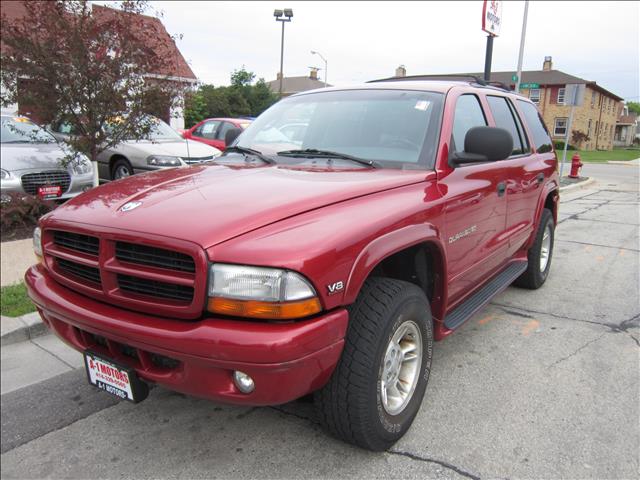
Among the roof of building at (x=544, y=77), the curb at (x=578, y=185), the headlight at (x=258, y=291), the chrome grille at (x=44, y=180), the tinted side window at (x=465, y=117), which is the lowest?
the curb at (x=578, y=185)

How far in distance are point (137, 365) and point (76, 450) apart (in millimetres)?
840

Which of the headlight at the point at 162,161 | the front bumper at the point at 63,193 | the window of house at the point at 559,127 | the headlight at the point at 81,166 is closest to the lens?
the front bumper at the point at 63,193

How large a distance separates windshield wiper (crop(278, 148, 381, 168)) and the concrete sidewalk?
3.28 m

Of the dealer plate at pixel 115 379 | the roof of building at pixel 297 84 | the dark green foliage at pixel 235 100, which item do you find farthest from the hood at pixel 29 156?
the roof of building at pixel 297 84

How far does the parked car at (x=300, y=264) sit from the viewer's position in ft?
6.38

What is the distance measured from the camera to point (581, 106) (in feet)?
61.0

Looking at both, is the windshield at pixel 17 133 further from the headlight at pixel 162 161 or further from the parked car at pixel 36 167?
the headlight at pixel 162 161

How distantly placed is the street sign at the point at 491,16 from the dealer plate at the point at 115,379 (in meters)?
11.5

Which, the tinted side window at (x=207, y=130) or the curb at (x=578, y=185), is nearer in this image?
the tinted side window at (x=207, y=130)

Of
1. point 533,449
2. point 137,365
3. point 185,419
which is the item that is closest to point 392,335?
point 533,449

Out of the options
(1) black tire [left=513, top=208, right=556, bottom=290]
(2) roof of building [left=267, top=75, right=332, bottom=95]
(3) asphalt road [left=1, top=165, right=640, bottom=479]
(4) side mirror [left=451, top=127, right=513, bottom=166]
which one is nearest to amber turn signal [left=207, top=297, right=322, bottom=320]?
(3) asphalt road [left=1, top=165, right=640, bottom=479]

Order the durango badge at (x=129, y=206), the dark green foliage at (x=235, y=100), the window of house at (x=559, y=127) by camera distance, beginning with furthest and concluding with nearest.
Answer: the window of house at (x=559, y=127)
the dark green foliage at (x=235, y=100)
the durango badge at (x=129, y=206)

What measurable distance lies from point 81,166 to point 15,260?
2.11 metres

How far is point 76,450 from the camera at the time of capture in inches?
103
